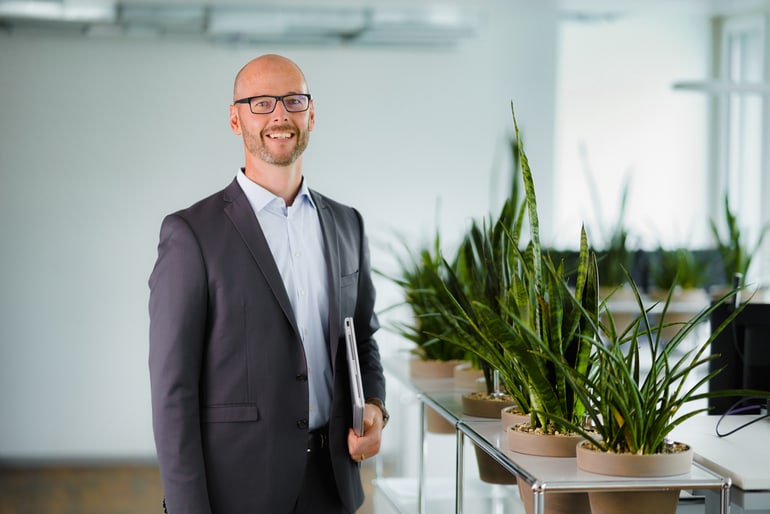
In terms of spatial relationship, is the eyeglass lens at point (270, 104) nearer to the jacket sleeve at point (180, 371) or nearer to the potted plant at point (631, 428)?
the jacket sleeve at point (180, 371)

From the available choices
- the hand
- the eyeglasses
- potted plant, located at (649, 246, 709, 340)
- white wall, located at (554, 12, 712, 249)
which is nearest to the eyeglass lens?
the eyeglasses

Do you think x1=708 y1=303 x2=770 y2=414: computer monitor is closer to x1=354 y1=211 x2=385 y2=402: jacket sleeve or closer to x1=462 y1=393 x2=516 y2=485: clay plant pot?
x1=462 y1=393 x2=516 y2=485: clay plant pot

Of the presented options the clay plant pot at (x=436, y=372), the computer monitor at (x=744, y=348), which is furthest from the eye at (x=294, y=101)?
the clay plant pot at (x=436, y=372)

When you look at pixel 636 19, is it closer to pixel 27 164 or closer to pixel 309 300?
pixel 27 164

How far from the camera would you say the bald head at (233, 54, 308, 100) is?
1.89 m

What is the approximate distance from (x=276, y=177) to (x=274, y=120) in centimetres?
13

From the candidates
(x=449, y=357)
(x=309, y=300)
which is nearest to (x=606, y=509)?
(x=309, y=300)

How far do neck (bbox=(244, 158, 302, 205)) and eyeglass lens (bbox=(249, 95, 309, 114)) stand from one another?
107mm

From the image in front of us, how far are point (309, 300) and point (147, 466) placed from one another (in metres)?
4.33

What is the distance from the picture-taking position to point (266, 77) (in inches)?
74.3

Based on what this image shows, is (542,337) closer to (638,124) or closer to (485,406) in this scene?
(485,406)

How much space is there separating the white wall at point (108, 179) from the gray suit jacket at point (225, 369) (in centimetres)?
417

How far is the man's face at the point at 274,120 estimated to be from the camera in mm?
1877

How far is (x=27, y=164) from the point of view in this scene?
5840 millimetres
